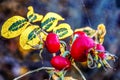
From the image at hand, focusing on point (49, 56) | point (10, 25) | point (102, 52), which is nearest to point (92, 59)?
point (102, 52)

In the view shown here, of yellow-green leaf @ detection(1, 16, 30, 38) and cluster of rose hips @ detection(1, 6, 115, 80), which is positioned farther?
yellow-green leaf @ detection(1, 16, 30, 38)

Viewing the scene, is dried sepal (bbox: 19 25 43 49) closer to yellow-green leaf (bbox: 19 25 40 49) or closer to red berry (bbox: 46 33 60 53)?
yellow-green leaf (bbox: 19 25 40 49)

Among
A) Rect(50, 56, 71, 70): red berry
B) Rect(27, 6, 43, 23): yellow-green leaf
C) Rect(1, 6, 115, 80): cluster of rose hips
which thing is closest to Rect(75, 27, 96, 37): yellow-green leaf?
Rect(1, 6, 115, 80): cluster of rose hips

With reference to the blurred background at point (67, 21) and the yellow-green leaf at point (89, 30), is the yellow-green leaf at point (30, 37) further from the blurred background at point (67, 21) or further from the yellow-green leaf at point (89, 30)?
the yellow-green leaf at point (89, 30)

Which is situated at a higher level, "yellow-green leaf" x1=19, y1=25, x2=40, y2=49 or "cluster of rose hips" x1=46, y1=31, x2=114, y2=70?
"yellow-green leaf" x1=19, y1=25, x2=40, y2=49

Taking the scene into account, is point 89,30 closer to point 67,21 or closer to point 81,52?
point 67,21

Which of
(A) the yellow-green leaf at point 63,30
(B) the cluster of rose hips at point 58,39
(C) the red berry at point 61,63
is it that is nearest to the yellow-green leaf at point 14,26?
(B) the cluster of rose hips at point 58,39
